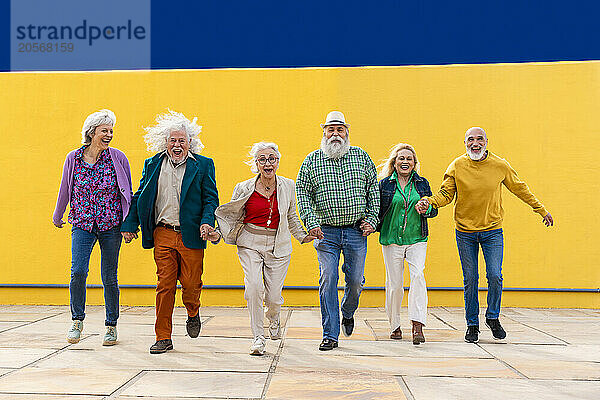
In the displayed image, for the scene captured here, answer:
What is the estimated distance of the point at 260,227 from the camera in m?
4.63

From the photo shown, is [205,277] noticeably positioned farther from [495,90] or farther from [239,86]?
[495,90]

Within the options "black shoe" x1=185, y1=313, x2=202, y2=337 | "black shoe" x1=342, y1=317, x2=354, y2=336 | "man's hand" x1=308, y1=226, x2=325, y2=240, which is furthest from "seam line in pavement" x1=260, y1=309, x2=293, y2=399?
"man's hand" x1=308, y1=226, x2=325, y2=240

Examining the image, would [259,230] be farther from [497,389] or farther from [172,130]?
[497,389]

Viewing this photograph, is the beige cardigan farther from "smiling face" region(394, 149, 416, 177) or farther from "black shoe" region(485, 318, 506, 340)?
"black shoe" region(485, 318, 506, 340)

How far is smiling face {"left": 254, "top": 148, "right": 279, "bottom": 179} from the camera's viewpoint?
15.1 feet

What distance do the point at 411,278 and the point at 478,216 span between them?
0.80 m

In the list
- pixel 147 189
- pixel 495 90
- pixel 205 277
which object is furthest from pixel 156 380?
pixel 495 90

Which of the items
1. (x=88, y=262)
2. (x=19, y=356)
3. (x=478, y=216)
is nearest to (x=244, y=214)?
(x=88, y=262)

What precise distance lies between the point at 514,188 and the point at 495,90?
2666mm

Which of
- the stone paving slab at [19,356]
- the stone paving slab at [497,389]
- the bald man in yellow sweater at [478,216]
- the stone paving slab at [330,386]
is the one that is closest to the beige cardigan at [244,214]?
the stone paving slab at [330,386]

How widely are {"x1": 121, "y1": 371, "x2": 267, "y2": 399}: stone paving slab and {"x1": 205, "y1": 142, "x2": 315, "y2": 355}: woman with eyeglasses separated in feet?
2.75

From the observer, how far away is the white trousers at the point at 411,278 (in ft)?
16.7

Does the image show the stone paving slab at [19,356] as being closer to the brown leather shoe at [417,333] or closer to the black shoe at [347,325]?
the black shoe at [347,325]

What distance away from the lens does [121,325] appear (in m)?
5.98
